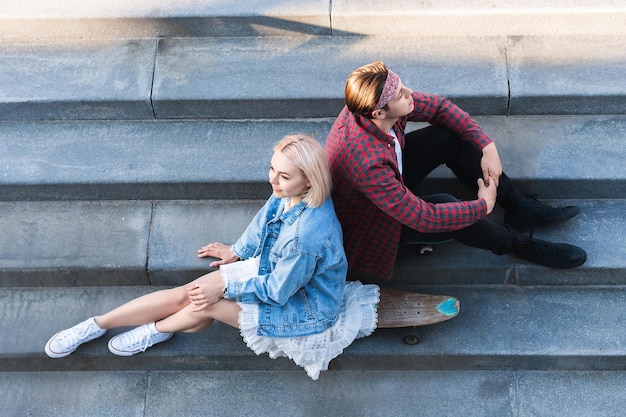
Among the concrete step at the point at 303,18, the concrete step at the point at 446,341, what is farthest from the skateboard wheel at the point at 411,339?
the concrete step at the point at 303,18

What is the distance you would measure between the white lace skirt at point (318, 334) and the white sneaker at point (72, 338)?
0.81 metres

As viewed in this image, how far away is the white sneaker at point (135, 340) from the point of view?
147 inches

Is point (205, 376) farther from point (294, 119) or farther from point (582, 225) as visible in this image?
point (582, 225)

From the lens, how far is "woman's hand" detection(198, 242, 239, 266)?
3818mm

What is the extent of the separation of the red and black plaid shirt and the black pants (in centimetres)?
8

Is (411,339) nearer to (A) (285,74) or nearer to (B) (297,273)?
(B) (297,273)

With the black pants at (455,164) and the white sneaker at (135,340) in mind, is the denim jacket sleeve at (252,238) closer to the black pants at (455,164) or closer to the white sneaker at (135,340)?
the white sneaker at (135,340)

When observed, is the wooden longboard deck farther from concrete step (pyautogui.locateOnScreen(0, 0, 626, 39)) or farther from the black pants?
concrete step (pyautogui.locateOnScreen(0, 0, 626, 39))

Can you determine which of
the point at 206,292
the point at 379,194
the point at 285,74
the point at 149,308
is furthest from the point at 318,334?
the point at 285,74

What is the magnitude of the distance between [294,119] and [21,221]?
5.53ft

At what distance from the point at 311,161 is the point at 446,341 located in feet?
4.47

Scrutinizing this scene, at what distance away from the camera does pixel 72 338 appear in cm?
377

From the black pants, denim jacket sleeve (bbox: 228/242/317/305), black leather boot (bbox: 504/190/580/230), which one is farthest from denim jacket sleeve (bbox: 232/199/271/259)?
black leather boot (bbox: 504/190/580/230)

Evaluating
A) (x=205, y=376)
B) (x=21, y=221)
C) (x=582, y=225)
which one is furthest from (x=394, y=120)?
(x=21, y=221)
